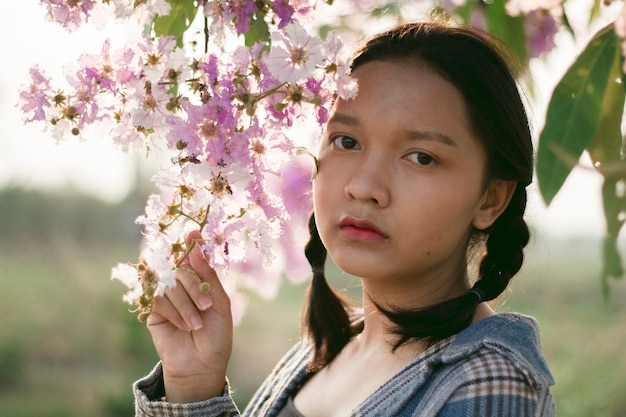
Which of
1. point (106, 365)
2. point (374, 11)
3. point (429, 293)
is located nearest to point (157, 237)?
point (429, 293)

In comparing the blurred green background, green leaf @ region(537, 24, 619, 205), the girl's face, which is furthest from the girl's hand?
the blurred green background

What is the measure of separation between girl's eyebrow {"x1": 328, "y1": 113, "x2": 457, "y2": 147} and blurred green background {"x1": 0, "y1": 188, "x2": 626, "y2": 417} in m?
3.51

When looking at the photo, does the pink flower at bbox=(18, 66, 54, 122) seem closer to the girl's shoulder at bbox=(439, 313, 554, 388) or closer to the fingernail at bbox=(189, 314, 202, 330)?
the fingernail at bbox=(189, 314, 202, 330)

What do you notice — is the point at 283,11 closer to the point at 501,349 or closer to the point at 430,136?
the point at 430,136

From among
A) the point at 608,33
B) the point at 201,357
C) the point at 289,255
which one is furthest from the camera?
the point at 289,255

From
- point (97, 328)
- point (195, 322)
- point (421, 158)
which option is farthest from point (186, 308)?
point (97, 328)

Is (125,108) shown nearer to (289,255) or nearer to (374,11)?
(374,11)

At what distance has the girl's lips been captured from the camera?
124 centimetres

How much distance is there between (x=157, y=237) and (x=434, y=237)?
1.39 feet

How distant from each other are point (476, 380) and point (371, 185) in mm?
310

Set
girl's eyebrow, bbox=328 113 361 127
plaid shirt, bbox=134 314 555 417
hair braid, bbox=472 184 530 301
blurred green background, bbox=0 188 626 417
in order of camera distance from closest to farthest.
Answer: plaid shirt, bbox=134 314 555 417 → girl's eyebrow, bbox=328 113 361 127 → hair braid, bbox=472 184 530 301 → blurred green background, bbox=0 188 626 417

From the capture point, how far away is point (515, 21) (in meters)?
1.21

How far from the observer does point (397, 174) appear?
4.09 feet

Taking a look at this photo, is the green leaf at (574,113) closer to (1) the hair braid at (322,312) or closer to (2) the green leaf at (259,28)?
(2) the green leaf at (259,28)
